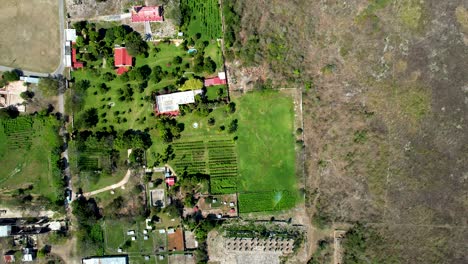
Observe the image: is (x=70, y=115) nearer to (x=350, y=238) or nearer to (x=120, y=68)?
(x=120, y=68)

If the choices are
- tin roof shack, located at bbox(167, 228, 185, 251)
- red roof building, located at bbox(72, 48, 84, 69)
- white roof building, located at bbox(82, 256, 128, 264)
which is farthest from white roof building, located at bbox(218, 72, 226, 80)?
white roof building, located at bbox(82, 256, 128, 264)

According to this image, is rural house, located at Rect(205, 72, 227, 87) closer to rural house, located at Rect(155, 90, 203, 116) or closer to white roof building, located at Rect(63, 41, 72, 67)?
rural house, located at Rect(155, 90, 203, 116)

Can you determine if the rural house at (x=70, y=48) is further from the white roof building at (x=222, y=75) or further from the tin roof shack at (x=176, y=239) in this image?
the tin roof shack at (x=176, y=239)

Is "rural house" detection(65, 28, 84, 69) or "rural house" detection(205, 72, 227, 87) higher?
"rural house" detection(65, 28, 84, 69)

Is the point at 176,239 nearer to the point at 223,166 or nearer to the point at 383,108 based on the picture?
the point at 223,166

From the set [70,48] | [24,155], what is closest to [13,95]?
[24,155]

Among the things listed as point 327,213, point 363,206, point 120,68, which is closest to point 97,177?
point 120,68

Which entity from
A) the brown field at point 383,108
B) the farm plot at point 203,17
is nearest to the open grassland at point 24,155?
the farm plot at point 203,17
